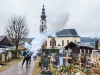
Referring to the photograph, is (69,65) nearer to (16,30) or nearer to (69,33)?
(16,30)

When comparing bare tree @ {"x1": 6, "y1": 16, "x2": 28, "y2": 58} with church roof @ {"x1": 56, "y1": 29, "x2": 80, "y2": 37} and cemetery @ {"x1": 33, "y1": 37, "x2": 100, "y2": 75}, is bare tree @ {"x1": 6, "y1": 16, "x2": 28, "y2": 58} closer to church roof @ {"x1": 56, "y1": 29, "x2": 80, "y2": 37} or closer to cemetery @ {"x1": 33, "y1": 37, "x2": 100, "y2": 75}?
cemetery @ {"x1": 33, "y1": 37, "x2": 100, "y2": 75}

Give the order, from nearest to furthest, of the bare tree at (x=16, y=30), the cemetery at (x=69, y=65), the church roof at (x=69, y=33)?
the cemetery at (x=69, y=65), the bare tree at (x=16, y=30), the church roof at (x=69, y=33)

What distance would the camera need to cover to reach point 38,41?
1256 inches

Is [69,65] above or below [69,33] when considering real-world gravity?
below

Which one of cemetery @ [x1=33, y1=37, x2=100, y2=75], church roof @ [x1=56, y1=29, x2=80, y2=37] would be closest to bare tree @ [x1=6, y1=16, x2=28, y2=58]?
cemetery @ [x1=33, y1=37, x2=100, y2=75]

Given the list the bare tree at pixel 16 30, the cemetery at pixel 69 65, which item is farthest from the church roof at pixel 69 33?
the cemetery at pixel 69 65

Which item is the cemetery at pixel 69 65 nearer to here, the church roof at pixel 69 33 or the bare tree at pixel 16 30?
the bare tree at pixel 16 30

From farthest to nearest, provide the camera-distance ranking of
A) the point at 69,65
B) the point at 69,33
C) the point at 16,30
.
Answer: the point at 69,33 → the point at 16,30 → the point at 69,65

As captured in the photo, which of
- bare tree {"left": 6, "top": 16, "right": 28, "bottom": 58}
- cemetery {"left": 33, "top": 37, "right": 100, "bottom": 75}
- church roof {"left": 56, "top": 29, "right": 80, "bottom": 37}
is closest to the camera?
cemetery {"left": 33, "top": 37, "right": 100, "bottom": 75}

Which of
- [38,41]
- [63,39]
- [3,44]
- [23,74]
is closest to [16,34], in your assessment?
[38,41]

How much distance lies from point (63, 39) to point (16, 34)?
50605mm

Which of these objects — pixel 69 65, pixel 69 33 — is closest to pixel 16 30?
pixel 69 65

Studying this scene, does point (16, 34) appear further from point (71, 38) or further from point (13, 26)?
point (71, 38)

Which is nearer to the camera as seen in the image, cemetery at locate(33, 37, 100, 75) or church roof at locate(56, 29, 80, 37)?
cemetery at locate(33, 37, 100, 75)
